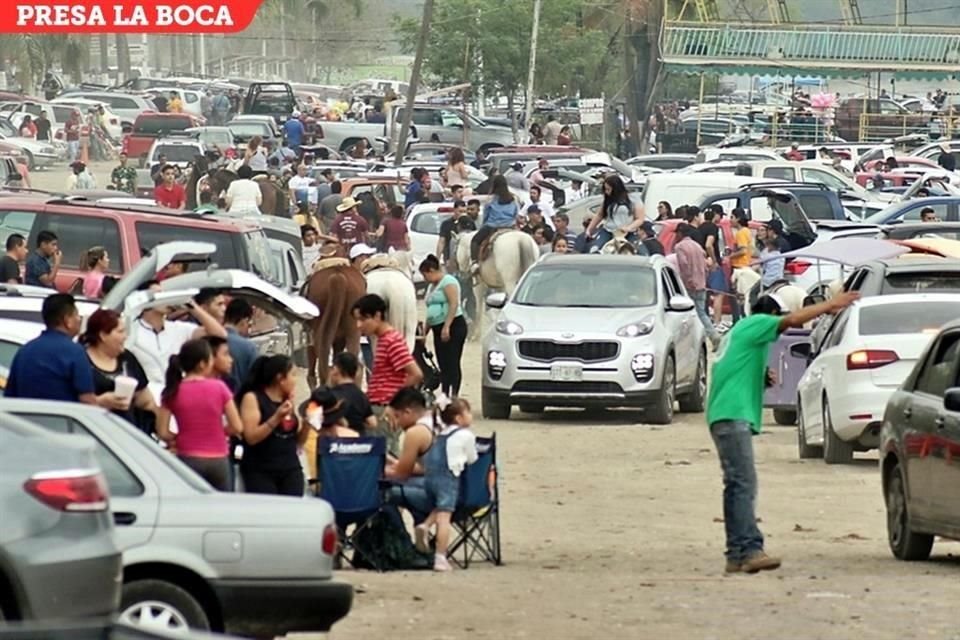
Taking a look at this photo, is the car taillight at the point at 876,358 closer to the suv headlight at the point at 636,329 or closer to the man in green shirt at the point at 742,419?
the suv headlight at the point at 636,329

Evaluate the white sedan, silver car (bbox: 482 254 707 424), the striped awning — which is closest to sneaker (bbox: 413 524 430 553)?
the white sedan

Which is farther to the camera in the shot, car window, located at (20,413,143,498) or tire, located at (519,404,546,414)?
tire, located at (519,404,546,414)

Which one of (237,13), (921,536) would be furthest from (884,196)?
(921,536)

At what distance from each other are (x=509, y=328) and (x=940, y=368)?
9.58 metres

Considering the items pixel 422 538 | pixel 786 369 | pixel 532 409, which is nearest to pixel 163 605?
pixel 422 538

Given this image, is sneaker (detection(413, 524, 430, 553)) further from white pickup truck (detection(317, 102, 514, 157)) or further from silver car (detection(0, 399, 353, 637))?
white pickup truck (detection(317, 102, 514, 157))

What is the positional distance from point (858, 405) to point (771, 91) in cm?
10754

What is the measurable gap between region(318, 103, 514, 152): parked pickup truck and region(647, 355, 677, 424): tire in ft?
141

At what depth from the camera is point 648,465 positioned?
20.0 meters

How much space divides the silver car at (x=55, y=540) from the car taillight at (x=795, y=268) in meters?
21.0

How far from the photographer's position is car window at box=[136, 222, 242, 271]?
75.4 ft

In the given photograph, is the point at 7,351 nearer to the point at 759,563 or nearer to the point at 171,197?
the point at 759,563

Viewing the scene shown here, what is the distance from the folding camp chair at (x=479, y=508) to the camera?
14.0 m

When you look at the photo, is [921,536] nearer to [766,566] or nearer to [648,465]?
[766,566]
